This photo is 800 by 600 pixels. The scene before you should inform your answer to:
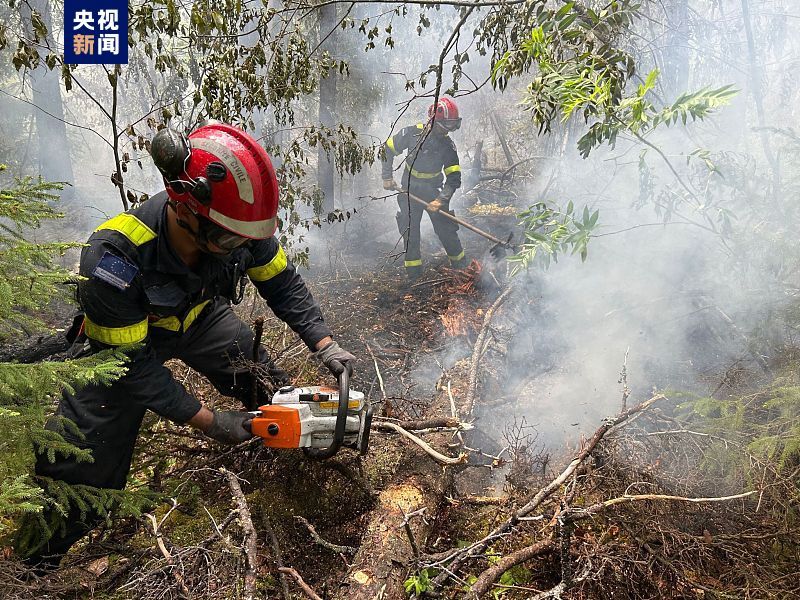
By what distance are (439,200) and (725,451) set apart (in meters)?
4.97

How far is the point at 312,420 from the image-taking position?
98.8 inches

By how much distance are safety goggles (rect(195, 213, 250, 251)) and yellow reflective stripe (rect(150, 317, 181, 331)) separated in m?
0.60

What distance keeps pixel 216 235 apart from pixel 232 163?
35 centimetres

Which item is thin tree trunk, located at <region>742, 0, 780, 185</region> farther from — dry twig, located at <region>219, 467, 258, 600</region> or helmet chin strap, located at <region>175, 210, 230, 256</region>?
dry twig, located at <region>219, 467, 258, 600</region>

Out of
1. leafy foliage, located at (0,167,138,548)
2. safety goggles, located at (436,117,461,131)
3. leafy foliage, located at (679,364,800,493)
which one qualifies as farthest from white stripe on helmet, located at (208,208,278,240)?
safety goggles, located at (436,117,461,131)

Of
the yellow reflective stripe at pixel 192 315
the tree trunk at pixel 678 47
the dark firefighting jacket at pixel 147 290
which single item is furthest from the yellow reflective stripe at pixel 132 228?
the tree trunk at pixel 678 47

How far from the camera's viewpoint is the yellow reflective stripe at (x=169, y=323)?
→ 2.68m

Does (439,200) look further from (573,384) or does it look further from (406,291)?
(573,384)

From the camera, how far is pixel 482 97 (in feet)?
50.4

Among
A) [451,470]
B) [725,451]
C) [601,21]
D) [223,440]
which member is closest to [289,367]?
[223,440]

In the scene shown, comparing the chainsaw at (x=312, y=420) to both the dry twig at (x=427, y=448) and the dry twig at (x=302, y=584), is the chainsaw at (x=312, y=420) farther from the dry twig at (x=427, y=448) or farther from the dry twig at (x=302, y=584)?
the dry twig at (x=302, y=584)

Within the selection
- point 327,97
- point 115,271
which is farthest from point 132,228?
point 327,97

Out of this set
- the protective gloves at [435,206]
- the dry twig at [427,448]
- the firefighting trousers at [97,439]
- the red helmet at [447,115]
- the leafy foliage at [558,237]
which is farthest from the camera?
the protective gloves at [435,206]

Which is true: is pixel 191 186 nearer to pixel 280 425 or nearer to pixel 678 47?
pixel 280 425
